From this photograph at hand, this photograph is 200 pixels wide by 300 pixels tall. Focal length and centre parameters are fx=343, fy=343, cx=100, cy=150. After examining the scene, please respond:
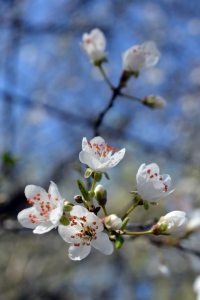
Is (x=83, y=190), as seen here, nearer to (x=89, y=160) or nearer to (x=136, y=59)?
(x=89, y=160)

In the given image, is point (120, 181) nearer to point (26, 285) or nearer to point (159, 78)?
point (159, 78)

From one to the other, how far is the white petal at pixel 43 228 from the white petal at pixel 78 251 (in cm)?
10

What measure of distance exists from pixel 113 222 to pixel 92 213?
8 centimetres

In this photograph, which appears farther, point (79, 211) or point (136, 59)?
point (136, 59)

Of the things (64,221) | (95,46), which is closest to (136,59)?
(95,46)

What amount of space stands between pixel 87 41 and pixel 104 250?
1.29m

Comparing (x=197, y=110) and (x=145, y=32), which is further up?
(x=145, y=32)

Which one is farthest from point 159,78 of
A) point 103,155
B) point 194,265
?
point 103,155

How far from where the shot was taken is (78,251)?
1.12m

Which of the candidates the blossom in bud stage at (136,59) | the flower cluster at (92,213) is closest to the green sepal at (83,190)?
the flower cluster at (92,213)

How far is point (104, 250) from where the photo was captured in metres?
1.05

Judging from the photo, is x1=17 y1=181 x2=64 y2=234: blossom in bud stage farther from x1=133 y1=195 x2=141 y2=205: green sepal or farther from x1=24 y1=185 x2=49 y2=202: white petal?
x1=133 y1=195 x2=141 y2=205: green sepal

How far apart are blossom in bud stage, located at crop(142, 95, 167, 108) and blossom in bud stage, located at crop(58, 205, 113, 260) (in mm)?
1035

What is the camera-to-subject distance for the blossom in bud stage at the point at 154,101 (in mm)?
1955
